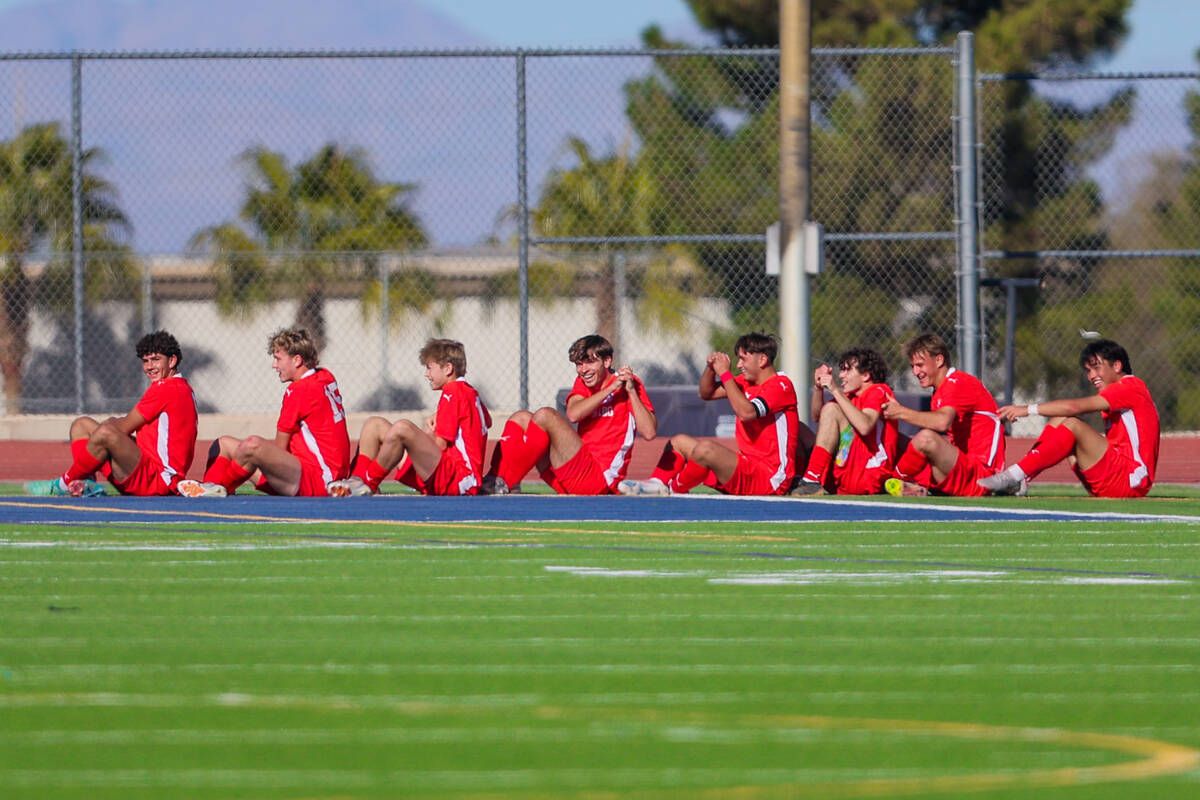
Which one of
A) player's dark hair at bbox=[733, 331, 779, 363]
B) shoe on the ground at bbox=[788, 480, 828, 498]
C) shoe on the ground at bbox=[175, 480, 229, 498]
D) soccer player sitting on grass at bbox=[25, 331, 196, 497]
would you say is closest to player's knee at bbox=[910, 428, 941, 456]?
shoe on the ground at bbox=[788, 480, 828, 498]

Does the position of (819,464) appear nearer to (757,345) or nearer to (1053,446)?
(757,345)

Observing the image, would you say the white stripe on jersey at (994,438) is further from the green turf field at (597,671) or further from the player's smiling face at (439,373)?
the green turf field at (597,671)

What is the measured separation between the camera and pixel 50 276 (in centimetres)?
2212

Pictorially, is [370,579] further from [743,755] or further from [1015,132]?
[1015,132]

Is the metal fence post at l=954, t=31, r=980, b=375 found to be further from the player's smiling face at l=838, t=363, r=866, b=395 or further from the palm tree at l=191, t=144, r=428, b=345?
the palm tree at l=191, t=144, r=428, b=345

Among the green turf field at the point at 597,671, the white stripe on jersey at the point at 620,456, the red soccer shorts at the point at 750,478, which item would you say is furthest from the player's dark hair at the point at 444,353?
the green turf field at the point at 597,671

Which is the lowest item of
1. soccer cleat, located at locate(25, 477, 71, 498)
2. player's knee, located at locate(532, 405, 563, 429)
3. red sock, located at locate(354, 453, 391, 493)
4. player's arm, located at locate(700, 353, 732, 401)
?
soccer cleat, located at locate(25, 477, 71, 498)

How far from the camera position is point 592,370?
1216 centimetres

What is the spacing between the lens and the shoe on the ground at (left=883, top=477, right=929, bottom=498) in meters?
12.3

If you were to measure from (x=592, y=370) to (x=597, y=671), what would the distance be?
7.29 meters

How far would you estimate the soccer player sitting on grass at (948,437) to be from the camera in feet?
39.5

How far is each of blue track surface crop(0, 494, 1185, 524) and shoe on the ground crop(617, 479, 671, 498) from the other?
374 millimetres

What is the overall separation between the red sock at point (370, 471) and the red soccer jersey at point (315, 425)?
0.43 feet

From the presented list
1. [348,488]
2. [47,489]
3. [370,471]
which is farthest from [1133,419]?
[47,489]
